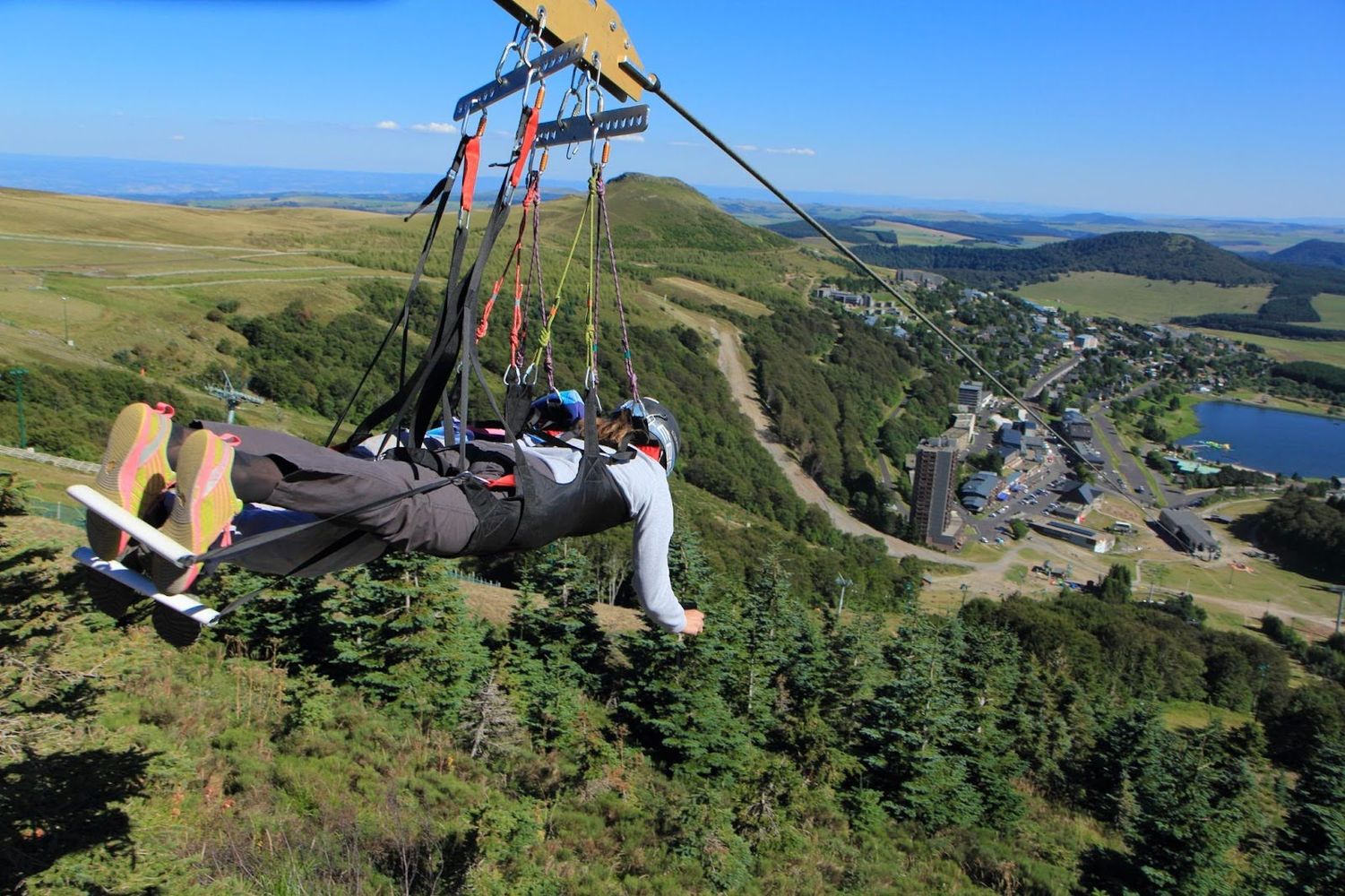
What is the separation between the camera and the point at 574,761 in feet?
40.8

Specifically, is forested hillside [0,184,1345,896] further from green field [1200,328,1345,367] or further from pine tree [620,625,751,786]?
green field [1200,328,1345,367]

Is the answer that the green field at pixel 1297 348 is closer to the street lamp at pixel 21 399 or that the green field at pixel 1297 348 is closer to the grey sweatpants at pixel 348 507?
the street lamp at pixel 21 399

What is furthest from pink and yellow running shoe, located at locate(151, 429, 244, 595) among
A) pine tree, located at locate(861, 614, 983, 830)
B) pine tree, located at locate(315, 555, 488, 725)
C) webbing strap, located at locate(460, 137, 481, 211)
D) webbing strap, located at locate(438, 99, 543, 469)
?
pine tree, located at locate(861, 614, 983, 830)

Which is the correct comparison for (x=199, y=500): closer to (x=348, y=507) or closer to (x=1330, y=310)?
(x=348, y=507)

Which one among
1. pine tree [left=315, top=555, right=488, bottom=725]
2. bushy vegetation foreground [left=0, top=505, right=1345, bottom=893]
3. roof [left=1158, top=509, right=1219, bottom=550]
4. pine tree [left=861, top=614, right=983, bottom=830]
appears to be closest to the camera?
bushy vegetation foreground [left=0, top=505, right=1345, bottom=893]

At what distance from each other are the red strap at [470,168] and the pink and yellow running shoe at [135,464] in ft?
3.99

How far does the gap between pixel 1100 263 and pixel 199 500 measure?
221 metres

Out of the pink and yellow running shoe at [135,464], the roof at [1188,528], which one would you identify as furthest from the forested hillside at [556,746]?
the roof at [1188,528]

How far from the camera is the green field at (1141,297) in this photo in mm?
155000

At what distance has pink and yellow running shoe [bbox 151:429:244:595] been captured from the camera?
2.48m

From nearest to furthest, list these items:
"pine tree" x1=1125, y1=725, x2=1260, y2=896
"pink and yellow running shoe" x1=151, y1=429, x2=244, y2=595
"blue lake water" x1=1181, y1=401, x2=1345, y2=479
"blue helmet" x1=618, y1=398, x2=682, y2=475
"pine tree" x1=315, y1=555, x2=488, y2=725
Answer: "pink and yellow running shoe" x1=151, y1=429, x2=244, y2=595 < "blue helmet" x1=618, y1=398, x2=682, y2=475 < "pine tree" x1=315, y1=555, x2=488, y2=725 < "pine tree" x1=1125, y1=725, x2=1260, y2=896 < "blue lake water" x1=1181, y1=401, x2=1345, y2=479

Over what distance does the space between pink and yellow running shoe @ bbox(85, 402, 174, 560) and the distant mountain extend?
171 m

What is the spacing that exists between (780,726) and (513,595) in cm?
729

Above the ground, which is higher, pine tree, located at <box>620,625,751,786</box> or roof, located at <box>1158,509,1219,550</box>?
pine tree, located at <box>620,625,751,786</box>
